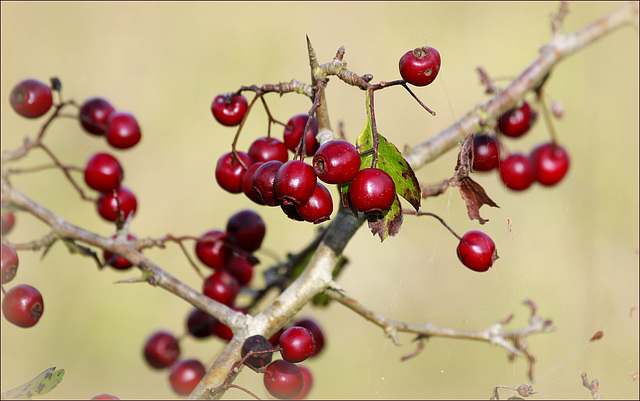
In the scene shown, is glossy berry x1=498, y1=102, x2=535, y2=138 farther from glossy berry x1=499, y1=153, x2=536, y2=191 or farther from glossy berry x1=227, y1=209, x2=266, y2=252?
glossy berry x1=227, y1=209, x2=266, y2=252

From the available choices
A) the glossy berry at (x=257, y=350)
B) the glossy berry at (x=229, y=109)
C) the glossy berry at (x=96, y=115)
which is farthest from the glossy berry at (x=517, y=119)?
the glossy berry at (x=96, y=115)

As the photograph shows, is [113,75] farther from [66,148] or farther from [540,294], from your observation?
[540,294]

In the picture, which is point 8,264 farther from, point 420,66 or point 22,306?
point 420,66

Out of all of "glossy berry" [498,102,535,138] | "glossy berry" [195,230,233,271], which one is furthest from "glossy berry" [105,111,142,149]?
"glossy berry" [498,102,535,138]

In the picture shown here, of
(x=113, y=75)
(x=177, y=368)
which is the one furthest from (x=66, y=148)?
(x=177, y=368)

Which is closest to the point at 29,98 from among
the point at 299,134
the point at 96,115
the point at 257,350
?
the point at 96,115

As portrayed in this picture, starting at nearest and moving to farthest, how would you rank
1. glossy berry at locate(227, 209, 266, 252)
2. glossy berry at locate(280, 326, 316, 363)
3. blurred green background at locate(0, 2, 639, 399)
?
glossy berry at locate(280, 326, 316, 363) < glossy berry at locate(227, 209, 266, 252) < blurred green background at locate(0, 2, 639, 399)

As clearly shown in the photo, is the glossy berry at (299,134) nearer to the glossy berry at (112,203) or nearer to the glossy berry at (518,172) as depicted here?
the glossy berry at (112,203)
